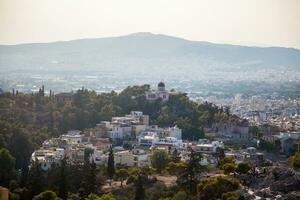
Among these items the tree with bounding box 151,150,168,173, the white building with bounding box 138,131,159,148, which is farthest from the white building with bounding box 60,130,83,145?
the tree with bounding box 151,150,168,173

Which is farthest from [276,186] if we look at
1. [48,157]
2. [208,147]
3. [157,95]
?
[157,95]

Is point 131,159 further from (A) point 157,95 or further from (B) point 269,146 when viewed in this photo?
(A) point 157,95

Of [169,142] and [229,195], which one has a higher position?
[229,195]

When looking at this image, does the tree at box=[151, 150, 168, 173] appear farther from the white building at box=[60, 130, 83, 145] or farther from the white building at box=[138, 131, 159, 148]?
the white building at box=[60, 130, 83, 145]

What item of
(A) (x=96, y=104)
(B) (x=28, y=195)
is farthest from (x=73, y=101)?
(B) (x=28, y=195)

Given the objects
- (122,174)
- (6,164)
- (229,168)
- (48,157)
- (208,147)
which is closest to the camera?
(229,168)

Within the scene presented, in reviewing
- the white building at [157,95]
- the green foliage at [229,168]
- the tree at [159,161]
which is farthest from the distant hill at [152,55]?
the green foliage at [229,168]

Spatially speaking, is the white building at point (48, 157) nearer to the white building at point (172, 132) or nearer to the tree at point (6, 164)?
the tree at point (6, 164)

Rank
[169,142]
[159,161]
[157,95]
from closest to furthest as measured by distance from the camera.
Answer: [159,161] < [169,142] < [157,95]
